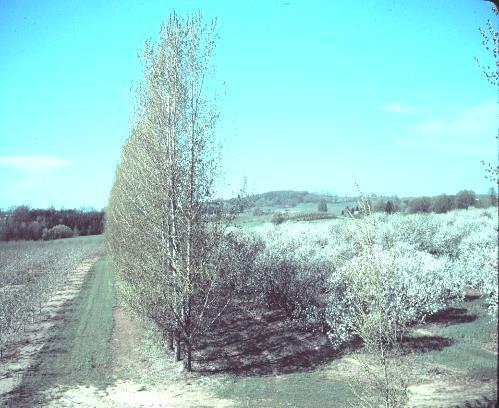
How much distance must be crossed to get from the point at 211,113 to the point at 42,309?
2052cm

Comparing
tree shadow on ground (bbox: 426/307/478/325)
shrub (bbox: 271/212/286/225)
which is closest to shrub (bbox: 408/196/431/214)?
shrub (bbox: 271/212/286/225)

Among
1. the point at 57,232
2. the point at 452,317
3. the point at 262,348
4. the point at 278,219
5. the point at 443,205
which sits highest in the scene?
the point at 443,205

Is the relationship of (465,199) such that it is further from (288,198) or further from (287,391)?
(288,198)

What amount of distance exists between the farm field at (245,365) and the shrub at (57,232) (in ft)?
193

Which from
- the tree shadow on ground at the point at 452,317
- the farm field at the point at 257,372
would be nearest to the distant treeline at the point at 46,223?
the farm field at the point at 257,372

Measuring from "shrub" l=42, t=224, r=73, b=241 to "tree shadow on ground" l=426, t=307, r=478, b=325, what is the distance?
73.9 metres

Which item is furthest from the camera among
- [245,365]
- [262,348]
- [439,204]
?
[439,204]

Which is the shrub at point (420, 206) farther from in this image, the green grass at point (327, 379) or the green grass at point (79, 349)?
the green grass at point (79, 349)

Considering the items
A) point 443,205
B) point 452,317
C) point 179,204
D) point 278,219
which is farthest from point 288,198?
point 179,204

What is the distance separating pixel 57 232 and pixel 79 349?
68170 mm

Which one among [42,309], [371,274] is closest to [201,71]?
[371,274]

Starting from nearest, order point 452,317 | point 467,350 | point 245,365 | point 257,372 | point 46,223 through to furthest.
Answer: point 257,372
point 467,350
point 245,365
point 452,317
point 46,223

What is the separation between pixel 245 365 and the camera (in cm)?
1816

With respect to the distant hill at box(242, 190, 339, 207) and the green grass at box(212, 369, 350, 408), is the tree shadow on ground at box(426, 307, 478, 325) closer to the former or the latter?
the green grass at box(212, 369, 350, 408)
